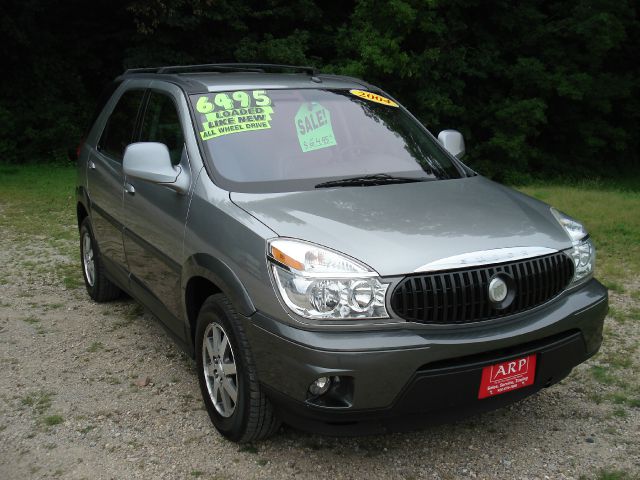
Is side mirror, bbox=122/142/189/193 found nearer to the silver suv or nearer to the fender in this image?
the silver suv

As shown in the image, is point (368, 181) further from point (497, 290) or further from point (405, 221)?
point (497, 290)

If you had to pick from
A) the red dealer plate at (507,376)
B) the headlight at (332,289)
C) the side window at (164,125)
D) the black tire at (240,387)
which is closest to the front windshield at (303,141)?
the side window at (164,125)

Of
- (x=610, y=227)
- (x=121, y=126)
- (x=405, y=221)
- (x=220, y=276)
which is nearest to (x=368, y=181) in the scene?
(x=405, y=221)

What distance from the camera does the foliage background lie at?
58.9 feet

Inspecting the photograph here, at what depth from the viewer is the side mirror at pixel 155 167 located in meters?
3.66

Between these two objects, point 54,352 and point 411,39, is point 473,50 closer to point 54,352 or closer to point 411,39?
point 411,39

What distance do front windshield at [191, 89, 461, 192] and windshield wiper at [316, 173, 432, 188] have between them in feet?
0.12

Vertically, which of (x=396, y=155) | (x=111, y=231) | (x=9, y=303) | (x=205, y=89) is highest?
(x=205, y=89)

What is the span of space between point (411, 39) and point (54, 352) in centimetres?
1669

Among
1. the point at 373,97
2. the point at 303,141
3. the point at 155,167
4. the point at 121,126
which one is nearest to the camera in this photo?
the point at 155,167

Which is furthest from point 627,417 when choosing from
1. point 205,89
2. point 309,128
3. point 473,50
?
point 473,50

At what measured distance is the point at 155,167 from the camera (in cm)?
367

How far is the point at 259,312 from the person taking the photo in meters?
2.96

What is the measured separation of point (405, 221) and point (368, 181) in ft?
2.02
